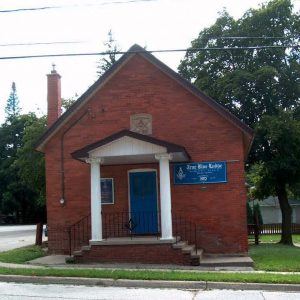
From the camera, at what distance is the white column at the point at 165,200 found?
15.4 meters

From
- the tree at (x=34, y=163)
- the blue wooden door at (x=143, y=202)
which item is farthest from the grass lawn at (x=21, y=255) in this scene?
the tree at (x=34, y=163)

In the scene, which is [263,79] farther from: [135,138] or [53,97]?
[135,138]

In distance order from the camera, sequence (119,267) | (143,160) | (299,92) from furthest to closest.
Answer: (299,92), (143,160), (119,267)

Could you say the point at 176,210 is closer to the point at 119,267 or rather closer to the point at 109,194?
the point at 109,194

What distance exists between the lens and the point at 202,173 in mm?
17562

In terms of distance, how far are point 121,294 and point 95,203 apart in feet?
18.8

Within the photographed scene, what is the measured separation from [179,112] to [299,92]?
9.77 meters

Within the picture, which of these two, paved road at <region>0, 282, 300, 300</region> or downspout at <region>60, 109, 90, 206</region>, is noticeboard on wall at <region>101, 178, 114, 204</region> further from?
paved road at <region>0, 282, 300, 300</region>

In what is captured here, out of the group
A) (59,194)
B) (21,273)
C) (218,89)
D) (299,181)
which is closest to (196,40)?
(218,89)

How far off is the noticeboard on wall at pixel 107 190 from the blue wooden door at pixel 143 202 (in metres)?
0.66

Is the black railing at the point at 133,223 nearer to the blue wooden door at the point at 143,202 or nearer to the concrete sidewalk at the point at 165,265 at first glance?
the blue wooden door at the point at 143,202

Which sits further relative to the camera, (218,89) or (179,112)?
(218,89)

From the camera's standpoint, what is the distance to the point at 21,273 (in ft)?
41.7

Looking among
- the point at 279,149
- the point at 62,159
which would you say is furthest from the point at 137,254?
the point at 279,149
